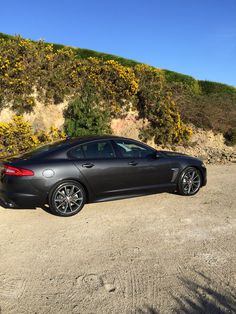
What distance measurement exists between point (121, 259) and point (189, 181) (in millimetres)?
3562

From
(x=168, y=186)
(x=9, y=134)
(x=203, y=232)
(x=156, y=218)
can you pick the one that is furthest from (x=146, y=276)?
(x=9, y=134)

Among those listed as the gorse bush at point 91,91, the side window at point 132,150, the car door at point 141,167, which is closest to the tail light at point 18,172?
the car door at point 141,167

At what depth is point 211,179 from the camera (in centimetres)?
969

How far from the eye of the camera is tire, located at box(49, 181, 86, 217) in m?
6.30

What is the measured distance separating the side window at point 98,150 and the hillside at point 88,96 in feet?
17.9

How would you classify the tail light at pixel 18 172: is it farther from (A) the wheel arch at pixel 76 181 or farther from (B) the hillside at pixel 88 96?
(B) the hillside at pixel 88 96

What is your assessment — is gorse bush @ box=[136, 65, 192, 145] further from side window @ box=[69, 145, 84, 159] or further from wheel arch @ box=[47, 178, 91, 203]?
wheel arch @ box=[47, 178, 91, 203]

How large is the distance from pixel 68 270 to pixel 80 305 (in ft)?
2.56

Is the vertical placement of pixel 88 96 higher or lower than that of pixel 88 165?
higher

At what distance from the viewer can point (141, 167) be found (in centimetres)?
713

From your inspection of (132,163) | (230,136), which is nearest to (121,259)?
(132,163)

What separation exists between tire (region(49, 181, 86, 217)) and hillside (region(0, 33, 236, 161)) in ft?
19.7

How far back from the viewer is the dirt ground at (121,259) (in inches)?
147

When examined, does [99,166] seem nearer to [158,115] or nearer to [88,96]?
[88,96]
